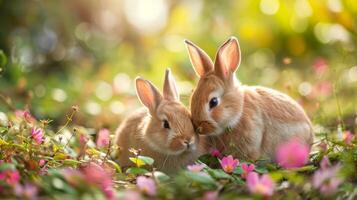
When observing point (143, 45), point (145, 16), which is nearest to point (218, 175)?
point (143, 45)

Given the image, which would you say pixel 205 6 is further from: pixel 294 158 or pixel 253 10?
pixel 294 158

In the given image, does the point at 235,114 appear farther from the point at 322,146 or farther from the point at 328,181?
the point at 328,181

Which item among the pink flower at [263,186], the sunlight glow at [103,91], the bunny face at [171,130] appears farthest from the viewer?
the sunlight glow at [103,91]

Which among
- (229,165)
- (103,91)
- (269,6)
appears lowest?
(229,165)

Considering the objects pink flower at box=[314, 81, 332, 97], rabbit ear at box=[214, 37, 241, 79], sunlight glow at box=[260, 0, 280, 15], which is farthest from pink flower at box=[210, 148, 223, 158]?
sunlight glow at box=[260, 0, 280, 15]

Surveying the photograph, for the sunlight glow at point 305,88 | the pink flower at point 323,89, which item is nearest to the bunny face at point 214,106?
the pink flower at point 323,89

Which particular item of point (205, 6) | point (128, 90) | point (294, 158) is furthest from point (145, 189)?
point (205, 6)

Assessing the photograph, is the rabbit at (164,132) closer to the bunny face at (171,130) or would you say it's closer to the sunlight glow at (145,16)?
the bunny face at (171,130)
